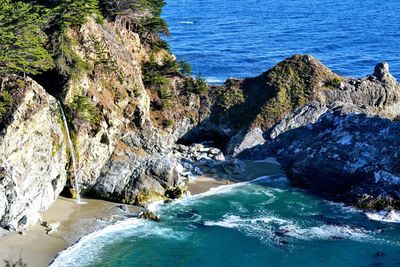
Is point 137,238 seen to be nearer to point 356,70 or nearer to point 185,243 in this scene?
point 185,243

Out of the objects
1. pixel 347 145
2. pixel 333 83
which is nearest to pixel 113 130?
pixel 347 145

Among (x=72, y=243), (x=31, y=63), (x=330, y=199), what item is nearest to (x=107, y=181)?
(x=72, y=243)

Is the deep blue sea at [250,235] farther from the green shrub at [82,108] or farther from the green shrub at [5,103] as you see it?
the green shrub at [5,103]

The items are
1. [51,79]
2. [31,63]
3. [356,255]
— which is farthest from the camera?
[51,79]

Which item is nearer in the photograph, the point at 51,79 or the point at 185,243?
the point at 185,243

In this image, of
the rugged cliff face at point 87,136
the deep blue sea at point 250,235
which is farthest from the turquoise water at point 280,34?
the deep blue sea at point 250,235

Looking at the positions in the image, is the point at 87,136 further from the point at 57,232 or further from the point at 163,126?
the point at 163,126
